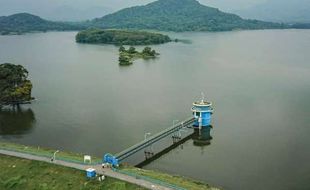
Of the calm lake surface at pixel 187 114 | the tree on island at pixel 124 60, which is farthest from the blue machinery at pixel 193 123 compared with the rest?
the tree on island at pixel 124 60

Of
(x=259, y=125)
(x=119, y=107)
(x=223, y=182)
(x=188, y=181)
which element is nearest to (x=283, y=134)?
(x=259, y=125)

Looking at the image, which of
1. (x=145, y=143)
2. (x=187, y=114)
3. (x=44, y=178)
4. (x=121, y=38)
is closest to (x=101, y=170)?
(x=44, y=178)

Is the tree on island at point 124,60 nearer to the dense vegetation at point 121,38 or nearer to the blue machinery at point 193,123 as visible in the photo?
the dense vegetation at point 121,38

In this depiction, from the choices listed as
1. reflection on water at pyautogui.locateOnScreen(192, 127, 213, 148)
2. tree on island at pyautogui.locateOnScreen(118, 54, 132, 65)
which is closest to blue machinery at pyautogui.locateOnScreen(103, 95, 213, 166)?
reflection on water at pyautogui.locateOnScreen(192, 127, 213, 148)

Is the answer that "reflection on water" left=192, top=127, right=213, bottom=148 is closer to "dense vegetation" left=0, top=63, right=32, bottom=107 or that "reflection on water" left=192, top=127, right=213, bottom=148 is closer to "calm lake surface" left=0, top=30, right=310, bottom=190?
"calm lake surface" left=0, top=30, right=310, bottom=190

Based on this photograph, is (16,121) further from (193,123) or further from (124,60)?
(124,60)

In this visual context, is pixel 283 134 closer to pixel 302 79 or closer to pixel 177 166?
pixel 177 166
